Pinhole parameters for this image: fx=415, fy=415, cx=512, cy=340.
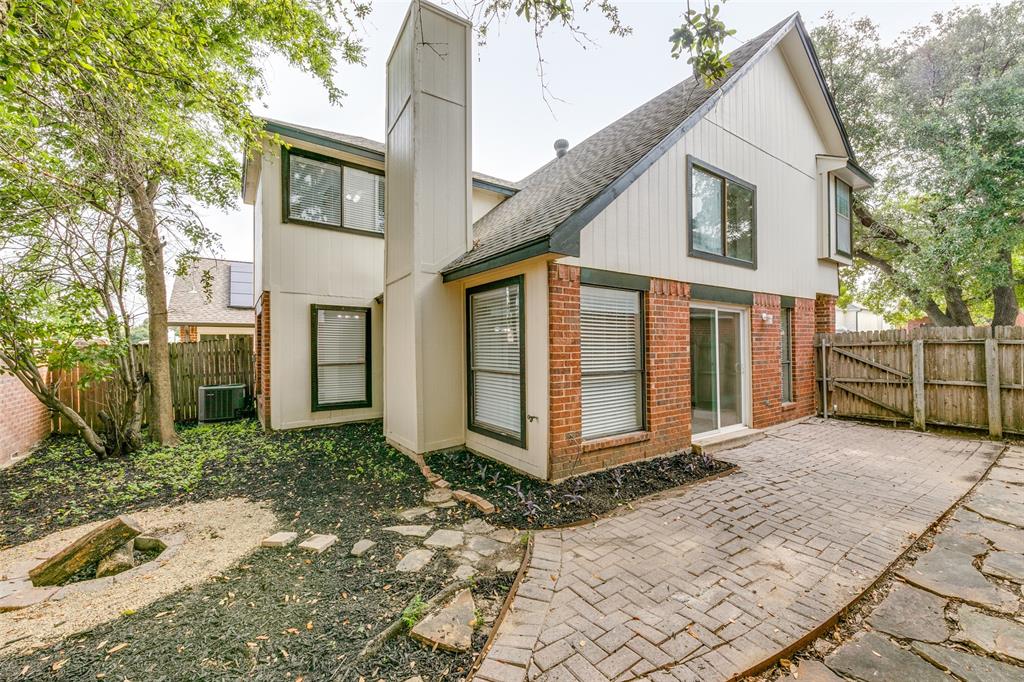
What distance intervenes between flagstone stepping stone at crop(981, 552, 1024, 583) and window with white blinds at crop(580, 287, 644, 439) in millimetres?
3033

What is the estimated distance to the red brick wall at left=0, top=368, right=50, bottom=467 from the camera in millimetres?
5855

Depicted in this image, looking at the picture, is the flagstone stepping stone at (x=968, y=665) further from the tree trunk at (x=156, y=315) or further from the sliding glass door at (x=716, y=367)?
the tree trunk at (x=156, y=315)

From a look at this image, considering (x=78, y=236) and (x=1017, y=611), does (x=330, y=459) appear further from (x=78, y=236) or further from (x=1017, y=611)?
(x=1017, y=611)

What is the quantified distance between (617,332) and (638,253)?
1059mm

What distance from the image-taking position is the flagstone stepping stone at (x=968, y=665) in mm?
2066

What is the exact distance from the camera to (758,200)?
7.24 m

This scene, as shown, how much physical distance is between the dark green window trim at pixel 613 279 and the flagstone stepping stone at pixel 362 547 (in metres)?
3.37

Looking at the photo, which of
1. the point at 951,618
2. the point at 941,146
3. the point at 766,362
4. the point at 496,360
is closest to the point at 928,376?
the point at 766,362

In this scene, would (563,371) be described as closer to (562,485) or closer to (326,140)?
(562,485)

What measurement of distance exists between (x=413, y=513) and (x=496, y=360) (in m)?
2.13

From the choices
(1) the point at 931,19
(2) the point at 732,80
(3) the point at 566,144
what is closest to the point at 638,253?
(2) the point at 732,80

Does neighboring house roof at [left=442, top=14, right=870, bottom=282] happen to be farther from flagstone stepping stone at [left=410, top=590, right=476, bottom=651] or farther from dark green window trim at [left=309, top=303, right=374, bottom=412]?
dark green window trim at [left=309, top=303, right=374, bottom=412]

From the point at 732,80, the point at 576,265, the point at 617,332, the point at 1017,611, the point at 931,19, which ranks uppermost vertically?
the point at 931,19

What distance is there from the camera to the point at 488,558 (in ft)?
10.4
